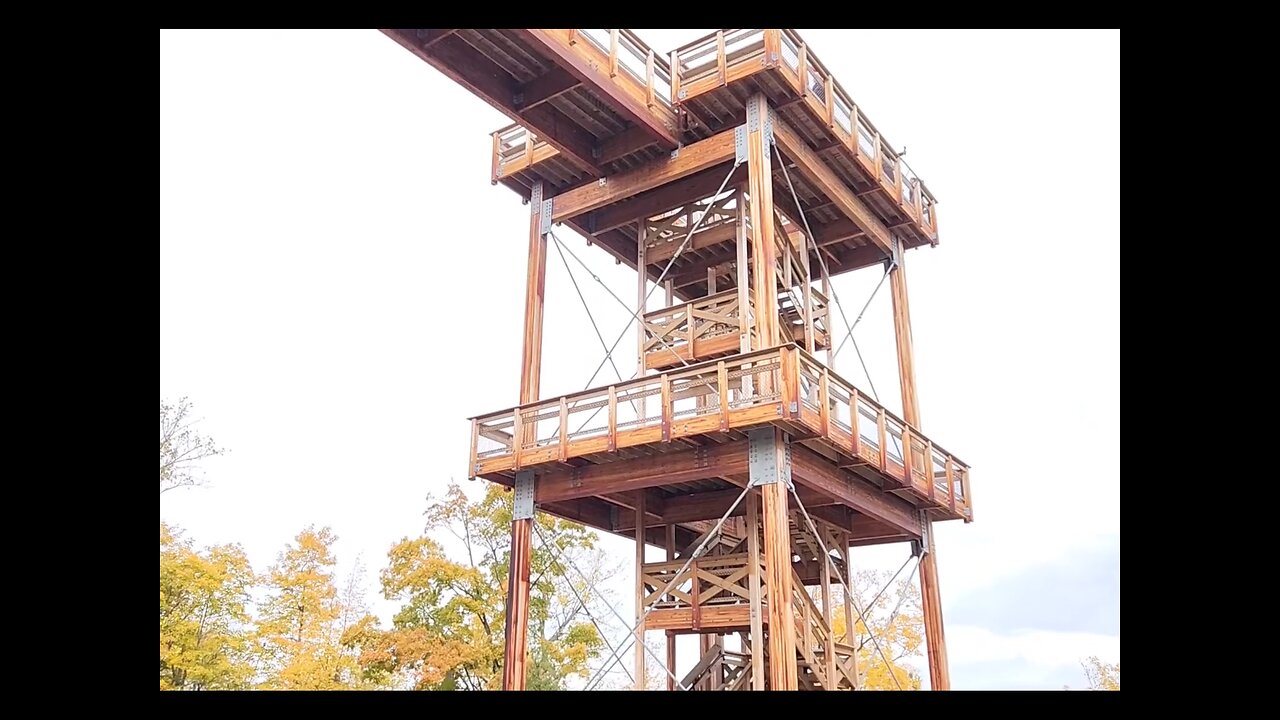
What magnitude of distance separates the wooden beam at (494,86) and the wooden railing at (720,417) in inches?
166

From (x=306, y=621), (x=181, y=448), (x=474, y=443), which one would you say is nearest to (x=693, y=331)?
(x=474, y=443)

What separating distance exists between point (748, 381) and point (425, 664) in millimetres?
12303

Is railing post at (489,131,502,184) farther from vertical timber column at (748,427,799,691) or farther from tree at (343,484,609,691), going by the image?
tree at (343,484,609,691)

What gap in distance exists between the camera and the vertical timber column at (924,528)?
671 inches

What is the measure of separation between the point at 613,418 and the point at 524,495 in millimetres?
2296

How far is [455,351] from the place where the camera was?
127 feet

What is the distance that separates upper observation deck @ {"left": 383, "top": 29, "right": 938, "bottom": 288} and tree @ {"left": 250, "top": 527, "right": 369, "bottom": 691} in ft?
39.7

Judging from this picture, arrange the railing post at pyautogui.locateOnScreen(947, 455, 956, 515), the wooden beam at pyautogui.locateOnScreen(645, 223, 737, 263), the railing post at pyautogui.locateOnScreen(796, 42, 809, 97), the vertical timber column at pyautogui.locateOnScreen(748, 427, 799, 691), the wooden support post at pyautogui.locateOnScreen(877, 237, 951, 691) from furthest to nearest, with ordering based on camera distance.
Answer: the wooden beam at pyautogui.locateOnScreen(645, 223, 737, 263) < the railing post at pyautogui.locateOnScreen(947, 455, 956, 515) < the wooden support post at pyautogui.locateOnScreen(877, 237, 951, 691) < the railing post at pyautogui.locateOnScreen(796, 42, 809, 97) < the vertical timber column at pyautogui.locateOnScreen(748, 427, 799, 691)

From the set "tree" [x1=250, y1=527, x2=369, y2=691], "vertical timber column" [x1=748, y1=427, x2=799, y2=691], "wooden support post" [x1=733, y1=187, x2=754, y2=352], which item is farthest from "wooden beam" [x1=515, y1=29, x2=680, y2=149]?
"tree" [x1=250, y1=527, x2=369, y2=691]

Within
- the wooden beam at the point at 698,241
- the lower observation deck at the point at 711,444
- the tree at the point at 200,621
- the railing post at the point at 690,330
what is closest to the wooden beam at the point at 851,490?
the lower observation deck at the point at 711,444

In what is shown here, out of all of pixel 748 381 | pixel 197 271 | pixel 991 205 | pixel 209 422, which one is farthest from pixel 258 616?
pixel 991 205

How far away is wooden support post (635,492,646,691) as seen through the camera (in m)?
14.8
